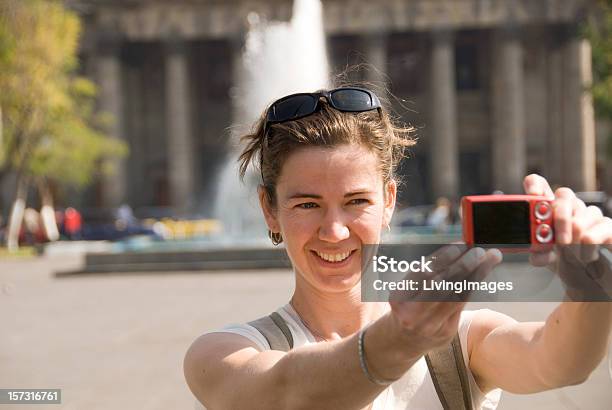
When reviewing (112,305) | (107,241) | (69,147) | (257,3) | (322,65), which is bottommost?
(107,241)

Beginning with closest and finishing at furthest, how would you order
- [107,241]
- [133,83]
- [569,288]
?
[569,288] < [107,241] < [133,83]

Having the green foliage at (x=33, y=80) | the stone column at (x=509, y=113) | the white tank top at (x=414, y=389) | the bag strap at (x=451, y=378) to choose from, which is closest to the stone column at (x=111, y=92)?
the green foliage at (x=33, y=80)

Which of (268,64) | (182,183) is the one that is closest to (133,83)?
(182,183)

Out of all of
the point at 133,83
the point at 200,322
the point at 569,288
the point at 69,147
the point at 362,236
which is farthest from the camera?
the point at 133,83

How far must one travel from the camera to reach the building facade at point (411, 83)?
146 ft

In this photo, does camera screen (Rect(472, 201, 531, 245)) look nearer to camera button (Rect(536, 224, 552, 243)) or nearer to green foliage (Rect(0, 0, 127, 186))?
camera button (Rect(536, 224, 552, 243))

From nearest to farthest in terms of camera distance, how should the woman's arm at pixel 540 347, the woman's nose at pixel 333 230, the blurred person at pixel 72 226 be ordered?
the woman's arm at pixel 540 347 < the woman's nose at pixel 333 230 < the blurred person at pixel 72 226

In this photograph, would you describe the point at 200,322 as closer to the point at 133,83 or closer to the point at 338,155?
the point at 338,155

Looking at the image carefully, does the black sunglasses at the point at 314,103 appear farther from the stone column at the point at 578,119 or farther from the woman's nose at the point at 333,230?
the stone column at the point at 578,119

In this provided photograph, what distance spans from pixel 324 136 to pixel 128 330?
9.05m

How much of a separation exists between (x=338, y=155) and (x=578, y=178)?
4677cm

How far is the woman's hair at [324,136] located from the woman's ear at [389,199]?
0.07ft

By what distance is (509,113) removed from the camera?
44656 millimetres

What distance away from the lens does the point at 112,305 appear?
13.4 meters
